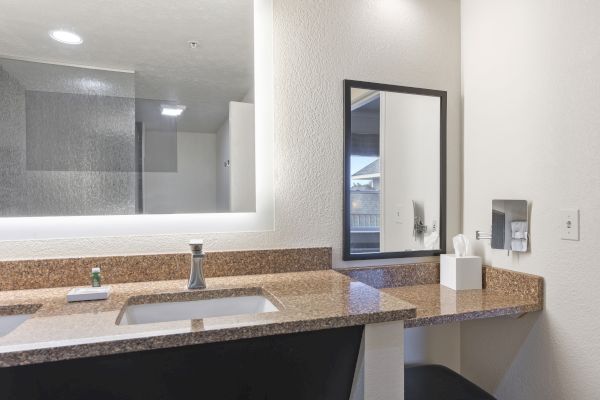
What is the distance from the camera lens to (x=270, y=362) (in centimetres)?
92

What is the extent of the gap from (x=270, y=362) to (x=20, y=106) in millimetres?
1139

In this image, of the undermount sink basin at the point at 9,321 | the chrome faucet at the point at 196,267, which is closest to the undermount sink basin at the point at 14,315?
the undermount sink basin at the point at 9,321

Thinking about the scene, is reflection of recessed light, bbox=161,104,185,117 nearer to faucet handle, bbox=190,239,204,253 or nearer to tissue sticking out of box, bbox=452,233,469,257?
faucet handle, bbox=190,239,204,253

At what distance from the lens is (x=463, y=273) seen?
1557 mm

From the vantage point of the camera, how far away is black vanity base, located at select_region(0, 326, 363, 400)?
0.78 meters

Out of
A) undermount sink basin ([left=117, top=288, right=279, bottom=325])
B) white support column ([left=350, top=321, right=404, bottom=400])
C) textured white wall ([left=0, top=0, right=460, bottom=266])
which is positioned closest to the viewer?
white support column ([left=350, top=321, right=404, bottom=400])

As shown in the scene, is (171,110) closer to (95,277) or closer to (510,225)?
(95,277)

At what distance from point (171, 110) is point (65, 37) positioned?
410 mm

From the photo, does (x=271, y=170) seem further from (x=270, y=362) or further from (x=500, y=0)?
(x=500, y=0)

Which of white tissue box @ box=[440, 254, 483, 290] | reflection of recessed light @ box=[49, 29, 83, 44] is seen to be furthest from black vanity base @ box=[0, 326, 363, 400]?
reflection of recessed light @ box=[49, 29, 83, 44]

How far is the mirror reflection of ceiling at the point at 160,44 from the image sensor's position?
1231 mm

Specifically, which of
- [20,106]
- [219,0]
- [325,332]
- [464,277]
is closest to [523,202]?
[464,277]

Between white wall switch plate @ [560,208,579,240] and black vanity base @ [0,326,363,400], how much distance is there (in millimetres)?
831

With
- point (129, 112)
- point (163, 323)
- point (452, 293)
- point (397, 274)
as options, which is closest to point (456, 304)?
point (452, 293)
